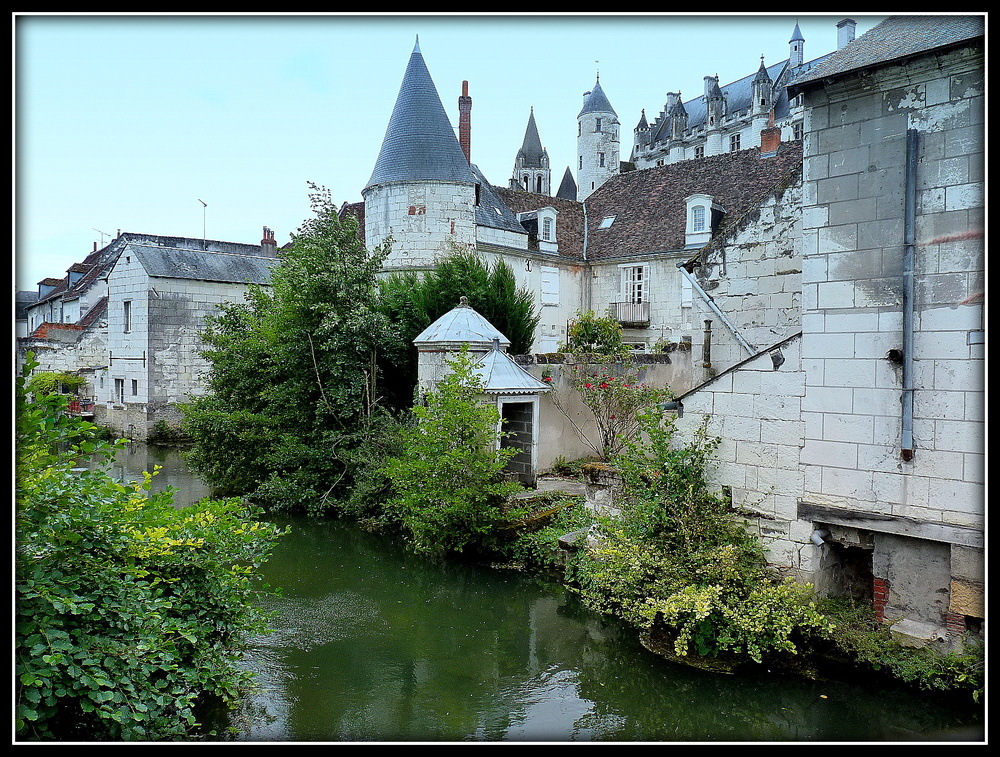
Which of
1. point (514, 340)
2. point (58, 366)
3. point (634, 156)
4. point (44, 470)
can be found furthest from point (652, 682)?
point (634, 156)

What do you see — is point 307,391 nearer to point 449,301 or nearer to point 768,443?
point 449,301

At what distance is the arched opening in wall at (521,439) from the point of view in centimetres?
1230

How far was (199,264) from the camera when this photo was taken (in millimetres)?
21797

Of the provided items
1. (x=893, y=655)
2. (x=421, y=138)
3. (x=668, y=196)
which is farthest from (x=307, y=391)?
(x=668, y=196)

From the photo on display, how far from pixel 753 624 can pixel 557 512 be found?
4645 mm

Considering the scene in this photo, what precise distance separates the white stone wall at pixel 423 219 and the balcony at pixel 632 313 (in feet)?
18.7

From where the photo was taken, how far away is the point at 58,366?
21.7 metres

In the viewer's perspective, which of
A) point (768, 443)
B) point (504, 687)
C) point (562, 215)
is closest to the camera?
point (504, 687)

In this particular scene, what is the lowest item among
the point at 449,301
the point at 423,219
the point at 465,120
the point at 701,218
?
the point at 449,301

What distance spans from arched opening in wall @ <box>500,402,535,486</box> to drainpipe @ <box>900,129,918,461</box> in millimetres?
7041

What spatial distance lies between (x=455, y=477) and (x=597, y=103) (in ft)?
126

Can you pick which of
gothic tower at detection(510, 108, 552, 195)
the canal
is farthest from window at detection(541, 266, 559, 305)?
gothic tower at detection(510, 108, 552, 195)

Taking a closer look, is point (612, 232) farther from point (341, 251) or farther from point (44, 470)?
point (44, 470)

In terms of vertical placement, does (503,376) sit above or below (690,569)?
above
